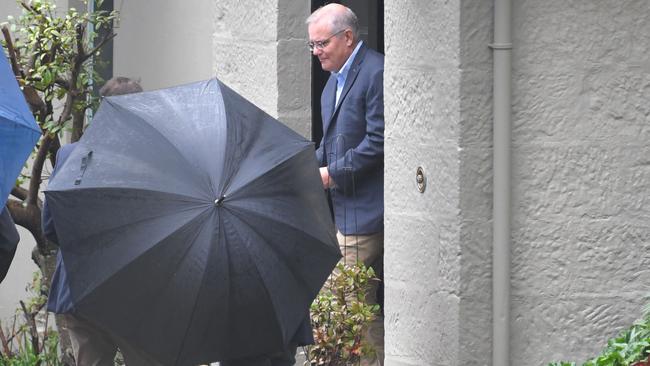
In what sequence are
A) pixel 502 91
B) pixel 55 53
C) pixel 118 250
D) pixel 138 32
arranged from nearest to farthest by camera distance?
1. pixel 118 250
2. pixel 502 91
3. pixel 55 53
4. pixel 138 32

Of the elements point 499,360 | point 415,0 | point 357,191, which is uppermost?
point 415,0

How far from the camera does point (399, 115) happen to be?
6449 millimetres

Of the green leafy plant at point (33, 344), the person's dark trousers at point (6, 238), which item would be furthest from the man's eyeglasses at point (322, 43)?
the green leafy plant at point (33, 344)

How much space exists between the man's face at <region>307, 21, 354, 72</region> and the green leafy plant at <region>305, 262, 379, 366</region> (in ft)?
3.73

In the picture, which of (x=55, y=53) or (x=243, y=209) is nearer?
(x=243, y=209)

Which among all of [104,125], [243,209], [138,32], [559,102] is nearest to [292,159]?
[243,209]

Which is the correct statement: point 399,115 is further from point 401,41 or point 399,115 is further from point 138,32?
point 138,32

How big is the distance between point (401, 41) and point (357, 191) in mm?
1124

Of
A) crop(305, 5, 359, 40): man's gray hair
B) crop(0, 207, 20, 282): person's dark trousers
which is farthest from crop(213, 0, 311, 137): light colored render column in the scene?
crop(0, 207, 20, 282): person's dark trousers

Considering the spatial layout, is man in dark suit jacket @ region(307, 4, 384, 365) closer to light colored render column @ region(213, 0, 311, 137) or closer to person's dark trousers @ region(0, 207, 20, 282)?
light colored render column @ region(213, 0, 311, 137)

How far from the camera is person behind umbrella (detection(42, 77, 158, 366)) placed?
604cm

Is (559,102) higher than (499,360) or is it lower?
higher

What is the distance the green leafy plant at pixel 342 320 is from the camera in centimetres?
668

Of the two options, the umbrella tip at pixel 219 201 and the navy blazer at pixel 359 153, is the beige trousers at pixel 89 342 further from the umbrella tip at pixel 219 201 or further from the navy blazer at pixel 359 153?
the navy blazer at pixel 359 153
